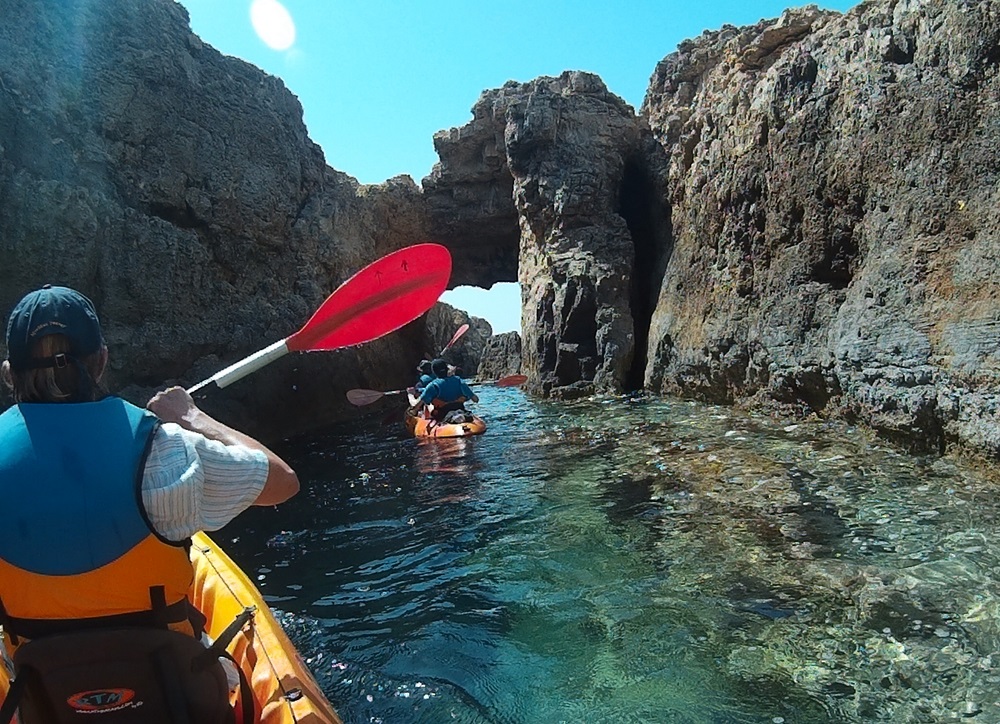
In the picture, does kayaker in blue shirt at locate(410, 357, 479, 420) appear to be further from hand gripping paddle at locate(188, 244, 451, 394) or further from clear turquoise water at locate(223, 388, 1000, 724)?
hand gripping paddle at locate(188, 244, 451, 394)

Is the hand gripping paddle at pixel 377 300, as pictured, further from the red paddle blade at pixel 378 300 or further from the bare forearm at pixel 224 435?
the bare forearm at pixel 224 435

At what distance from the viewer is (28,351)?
1.89 metres

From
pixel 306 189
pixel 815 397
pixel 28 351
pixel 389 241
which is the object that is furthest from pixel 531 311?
pixel 28 351

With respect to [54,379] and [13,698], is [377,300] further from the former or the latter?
[13,698]

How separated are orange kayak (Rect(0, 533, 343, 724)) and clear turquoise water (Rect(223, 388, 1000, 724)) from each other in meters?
0.78

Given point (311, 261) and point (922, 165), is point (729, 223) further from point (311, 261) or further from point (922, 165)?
point (311, 261)

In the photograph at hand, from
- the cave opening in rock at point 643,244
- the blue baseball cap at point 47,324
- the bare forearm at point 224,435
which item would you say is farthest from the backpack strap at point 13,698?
the cave opening in rock at point 643,244

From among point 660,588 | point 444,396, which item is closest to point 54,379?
point 660,588

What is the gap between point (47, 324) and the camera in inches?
74.4

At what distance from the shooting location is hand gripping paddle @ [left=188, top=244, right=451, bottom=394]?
4215mm

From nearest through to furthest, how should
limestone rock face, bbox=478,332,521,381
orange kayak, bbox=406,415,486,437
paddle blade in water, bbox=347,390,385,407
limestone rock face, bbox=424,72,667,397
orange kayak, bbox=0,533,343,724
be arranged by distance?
1. orange kayak, bbox=0,533,343,724
2. orange kayak, bbox=406,415,486,437
3. paddle blade in water, bbox=347,390,385,407
4. limestone rock face, bbox=424,72,667,397
5. limestone rock face, bbox=478,332,521,381

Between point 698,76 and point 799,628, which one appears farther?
point 698,76

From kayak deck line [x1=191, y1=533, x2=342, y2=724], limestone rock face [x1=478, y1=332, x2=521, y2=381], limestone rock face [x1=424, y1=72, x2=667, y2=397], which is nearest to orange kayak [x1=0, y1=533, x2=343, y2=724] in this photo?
kayak deck line [x1=191, y1=533, x2=342, y2=724]

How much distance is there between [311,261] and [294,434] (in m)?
3.69
